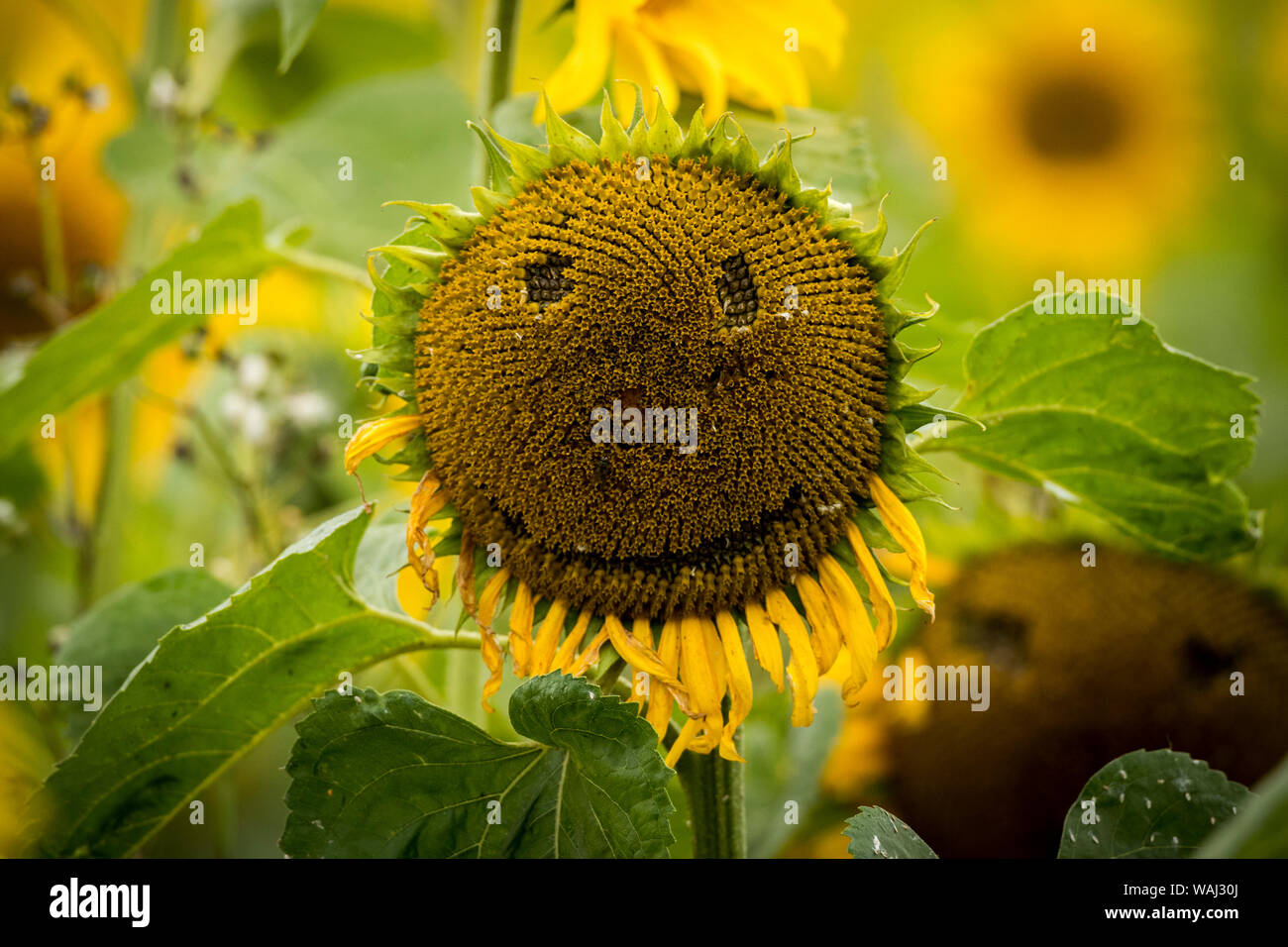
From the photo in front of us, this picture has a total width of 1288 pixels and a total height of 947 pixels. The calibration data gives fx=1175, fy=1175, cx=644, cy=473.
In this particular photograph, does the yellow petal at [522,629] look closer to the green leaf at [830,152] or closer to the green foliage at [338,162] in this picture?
the green leaf at [830,152]

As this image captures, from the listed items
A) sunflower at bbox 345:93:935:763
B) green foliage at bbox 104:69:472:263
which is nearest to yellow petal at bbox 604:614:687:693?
sunflower at bbox 345:93:935:763

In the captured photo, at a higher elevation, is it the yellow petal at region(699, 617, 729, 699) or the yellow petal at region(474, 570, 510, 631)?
the yellow petal at region(474, 570, 510, 631)

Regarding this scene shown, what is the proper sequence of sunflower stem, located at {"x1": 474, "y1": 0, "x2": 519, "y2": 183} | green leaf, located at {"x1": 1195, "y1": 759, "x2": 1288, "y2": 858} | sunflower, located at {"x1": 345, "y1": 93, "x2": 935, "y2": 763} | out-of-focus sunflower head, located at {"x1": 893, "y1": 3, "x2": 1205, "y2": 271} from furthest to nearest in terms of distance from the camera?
out-of-focus sunflower head, located at {"x1": 893, "y1": 3, "x2": 1205, "y2": 271}
sunflower stem, located at {"x1": 474, "y1": 0, "x2": 519, "y2": 183}
sunflower, located at {"x1": 345, "y1": 93, "x2": 935, "y2": 763}
green leaf, located at {"x1": 1195, "y1": 759, "x2": 1288, "y2": 858}

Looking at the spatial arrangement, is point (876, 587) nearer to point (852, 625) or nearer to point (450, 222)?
point (852, 625)

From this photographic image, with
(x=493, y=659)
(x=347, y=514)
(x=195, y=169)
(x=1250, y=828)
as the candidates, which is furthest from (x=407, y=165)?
(x=1250, y=828)

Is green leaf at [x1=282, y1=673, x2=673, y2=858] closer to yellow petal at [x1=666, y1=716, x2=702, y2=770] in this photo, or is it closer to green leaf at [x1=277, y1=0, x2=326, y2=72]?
yellow petal at [x1=666, y1=716, x2=702, y2=770]

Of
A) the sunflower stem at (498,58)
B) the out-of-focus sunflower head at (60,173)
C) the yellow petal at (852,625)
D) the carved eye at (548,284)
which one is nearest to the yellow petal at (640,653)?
the yellow petal at (852,625)
